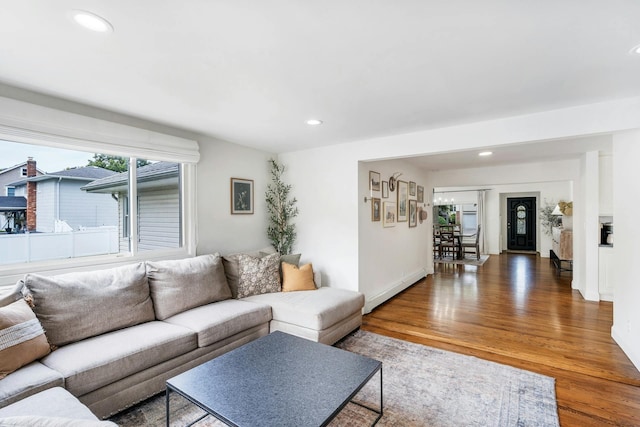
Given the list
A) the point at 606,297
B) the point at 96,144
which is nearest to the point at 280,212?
the point at 96,144

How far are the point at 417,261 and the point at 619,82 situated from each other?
4372mm

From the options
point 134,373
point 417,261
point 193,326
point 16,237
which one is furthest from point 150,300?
point 417,261

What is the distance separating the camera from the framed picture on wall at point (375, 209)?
4.27m

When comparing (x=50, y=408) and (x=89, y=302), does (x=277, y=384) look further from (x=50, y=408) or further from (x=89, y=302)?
(x=89, y=302)

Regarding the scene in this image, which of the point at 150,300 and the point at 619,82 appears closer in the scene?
the point at 619,82

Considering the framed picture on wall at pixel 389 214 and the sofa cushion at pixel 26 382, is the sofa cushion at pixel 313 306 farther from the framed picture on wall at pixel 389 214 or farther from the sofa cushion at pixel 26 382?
the sofa cushion at pixel 26 382

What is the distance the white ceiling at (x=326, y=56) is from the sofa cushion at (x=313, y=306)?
1835mm

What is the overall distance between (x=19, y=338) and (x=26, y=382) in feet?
0.98

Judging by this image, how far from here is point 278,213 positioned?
14.9 feet

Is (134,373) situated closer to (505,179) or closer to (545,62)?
(545,62)

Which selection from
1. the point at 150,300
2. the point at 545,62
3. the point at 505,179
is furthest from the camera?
the point at 505,179

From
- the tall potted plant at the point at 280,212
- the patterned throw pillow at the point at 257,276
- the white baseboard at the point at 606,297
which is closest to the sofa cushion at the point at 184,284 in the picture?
the patterned throw pillow at the point at 257,276

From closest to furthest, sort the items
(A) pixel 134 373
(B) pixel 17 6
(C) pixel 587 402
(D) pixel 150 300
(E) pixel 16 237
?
1. (B) pixel 17 6
2. (A) pixel 134 373
3. (C) pixel 587 402
4. (E) pixel 16 237
5. (D) pixel 150 300

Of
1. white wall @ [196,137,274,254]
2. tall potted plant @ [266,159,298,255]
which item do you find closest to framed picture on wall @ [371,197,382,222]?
tall potted plant @ [266,159,298,255]
